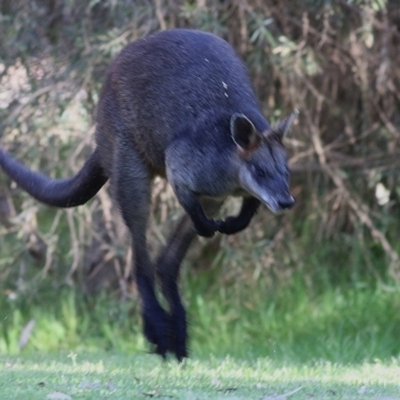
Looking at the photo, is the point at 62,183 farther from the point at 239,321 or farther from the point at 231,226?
the point at 239,321

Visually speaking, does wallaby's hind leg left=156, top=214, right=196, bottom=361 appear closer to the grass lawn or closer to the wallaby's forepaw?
the grass lawn

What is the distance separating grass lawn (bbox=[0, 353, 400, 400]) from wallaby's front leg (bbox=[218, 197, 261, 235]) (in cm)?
80

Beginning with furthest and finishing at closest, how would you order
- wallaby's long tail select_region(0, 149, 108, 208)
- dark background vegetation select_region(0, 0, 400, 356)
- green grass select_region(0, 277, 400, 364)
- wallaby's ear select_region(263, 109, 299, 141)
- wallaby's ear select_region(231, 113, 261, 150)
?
green grass select_region(0, 277, 400, 364)
dark background vegetation select_region(0, 0, 400, 356)
wallaby's long tail select_region(0, 149, 108, 208)
wallaby's ear select_region(263, 109, 299, 141)
wallaby's ear select_region(231, 113, 261, 150)

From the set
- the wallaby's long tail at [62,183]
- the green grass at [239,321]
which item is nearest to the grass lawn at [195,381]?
the wallaby's long tail at [62,183]

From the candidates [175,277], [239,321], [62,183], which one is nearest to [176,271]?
[175,277]

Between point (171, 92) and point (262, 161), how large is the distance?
0.83 m

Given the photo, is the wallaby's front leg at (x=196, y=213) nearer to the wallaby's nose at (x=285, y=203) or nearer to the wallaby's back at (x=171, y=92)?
the wallaby's back at (x=171, y=92)

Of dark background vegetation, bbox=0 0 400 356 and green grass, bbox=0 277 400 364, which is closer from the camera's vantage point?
dark background vegetation, bbox=0 0 400 356

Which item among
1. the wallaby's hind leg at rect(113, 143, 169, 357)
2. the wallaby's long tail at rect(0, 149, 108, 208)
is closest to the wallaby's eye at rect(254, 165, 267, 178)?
the wallaby's hind leg at rect(113, 143, 169, 357)

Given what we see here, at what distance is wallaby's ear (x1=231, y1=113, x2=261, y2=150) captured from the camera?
5332 mm

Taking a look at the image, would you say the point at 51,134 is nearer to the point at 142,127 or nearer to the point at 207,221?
the point at 142,127

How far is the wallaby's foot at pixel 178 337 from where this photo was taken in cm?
590

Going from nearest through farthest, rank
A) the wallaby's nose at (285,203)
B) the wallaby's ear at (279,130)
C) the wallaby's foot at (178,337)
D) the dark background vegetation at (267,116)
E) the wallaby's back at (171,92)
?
the wallaby's nose at (285,203) < the wallaby's ear at (279,130) < the wallaby's back at (171,92) < the wallaby's foot at (178,337) < the dark background vegetation at (267,116)

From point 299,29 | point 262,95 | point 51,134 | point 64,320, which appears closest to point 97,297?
point 64,320
